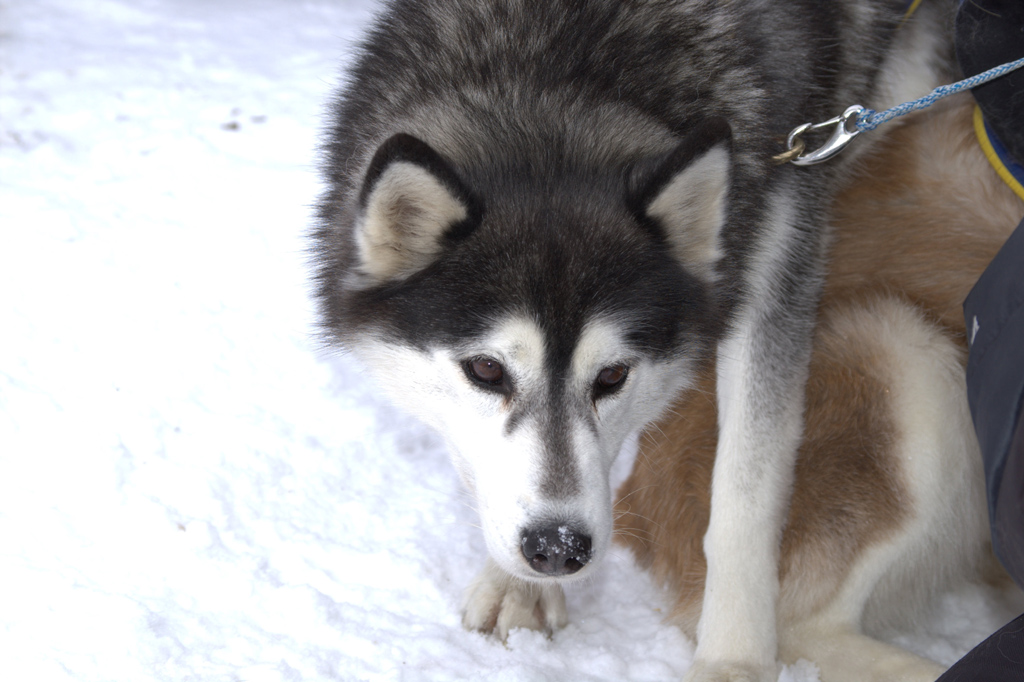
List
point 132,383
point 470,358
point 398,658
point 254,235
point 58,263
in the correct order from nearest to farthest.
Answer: point 470,358, point 398,658, point 132,383, point 58,263, point 254,235

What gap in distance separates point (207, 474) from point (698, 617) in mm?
1635

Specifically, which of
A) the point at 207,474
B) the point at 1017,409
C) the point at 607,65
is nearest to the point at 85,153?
the point at 207,474

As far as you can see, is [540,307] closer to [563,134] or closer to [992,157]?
[563,134]

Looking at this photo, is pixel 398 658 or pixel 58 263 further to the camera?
pixel 58 263

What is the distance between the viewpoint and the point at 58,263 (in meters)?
3.28

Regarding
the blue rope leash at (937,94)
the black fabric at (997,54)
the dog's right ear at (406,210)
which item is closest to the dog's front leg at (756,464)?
the blue rope leash at (937,94)

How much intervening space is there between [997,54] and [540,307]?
1420 millimetres

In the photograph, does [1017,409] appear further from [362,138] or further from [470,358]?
[362,138]

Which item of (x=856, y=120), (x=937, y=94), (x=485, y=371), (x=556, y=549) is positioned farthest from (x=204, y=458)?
(x=937, y=94)

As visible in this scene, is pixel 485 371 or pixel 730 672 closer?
pixel 485 371

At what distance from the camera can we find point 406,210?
182cm

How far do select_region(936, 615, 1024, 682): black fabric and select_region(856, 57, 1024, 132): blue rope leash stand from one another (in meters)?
1.27

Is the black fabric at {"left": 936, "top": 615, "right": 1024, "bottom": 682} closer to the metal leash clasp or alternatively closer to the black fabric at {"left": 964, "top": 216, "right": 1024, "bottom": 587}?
the black fabric at {"left": 964, "top": 216, "right": 1024, "bottom": 587}

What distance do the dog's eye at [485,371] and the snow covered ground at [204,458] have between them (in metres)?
0.89
